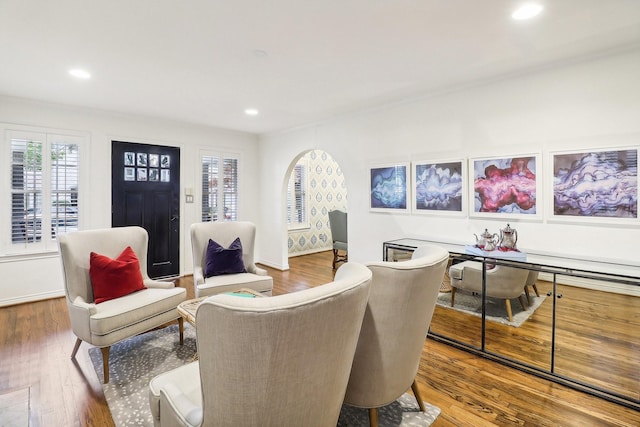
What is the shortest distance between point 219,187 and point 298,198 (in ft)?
6.19

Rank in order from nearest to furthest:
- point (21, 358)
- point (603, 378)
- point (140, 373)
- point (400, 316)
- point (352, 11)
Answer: point (400, 316), point (352, 11), point (603, 378), point (140, 373), point (21, 358)

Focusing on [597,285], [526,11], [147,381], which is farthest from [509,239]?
[147,381]

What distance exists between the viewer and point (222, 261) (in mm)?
3383

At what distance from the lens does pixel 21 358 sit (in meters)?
2.56

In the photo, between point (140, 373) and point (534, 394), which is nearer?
point (534, 394)

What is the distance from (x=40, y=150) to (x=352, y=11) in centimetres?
422

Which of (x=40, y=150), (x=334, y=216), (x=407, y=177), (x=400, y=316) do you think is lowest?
(x=400, y=316)

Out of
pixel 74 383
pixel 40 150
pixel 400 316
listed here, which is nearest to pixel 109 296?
pixel 74 383

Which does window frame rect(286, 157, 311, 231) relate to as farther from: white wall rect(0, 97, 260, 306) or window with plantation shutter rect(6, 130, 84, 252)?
window with plantation shutter rect(6, 130, 84, 252)

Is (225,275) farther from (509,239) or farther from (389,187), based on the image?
(509,239)

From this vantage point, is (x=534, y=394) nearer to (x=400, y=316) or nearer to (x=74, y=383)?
(x=400, y=316)

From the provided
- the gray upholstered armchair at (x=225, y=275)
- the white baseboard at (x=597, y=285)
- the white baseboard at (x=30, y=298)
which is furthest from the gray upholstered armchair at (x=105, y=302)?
the white baseboard at (x=597, y=285)

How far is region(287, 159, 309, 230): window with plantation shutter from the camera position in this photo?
6.80 meters

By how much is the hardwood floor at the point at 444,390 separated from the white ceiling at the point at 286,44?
2.48m
